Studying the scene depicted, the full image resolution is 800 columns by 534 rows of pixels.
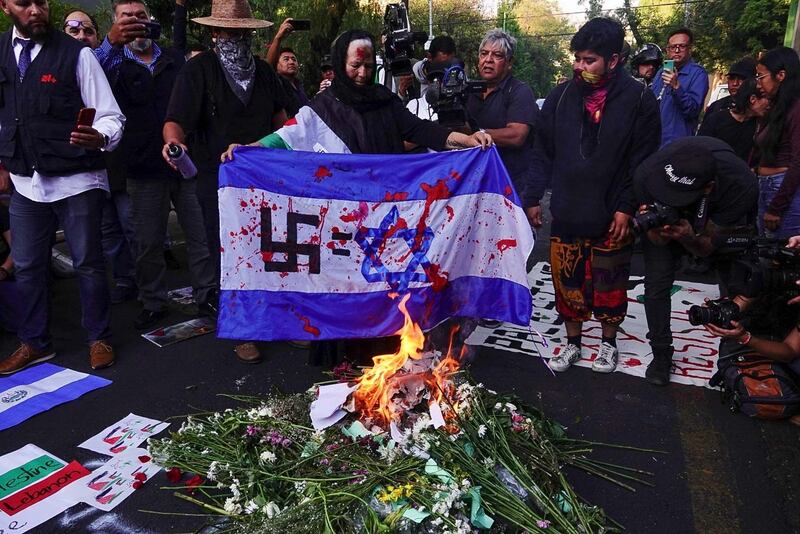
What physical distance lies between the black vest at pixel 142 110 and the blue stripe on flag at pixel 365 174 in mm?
1646

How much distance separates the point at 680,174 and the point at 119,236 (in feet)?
14.6

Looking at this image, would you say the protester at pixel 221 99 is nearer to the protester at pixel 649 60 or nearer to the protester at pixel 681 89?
the protester at pixel 681 89

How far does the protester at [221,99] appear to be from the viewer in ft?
12.3

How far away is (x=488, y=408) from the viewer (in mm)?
2803

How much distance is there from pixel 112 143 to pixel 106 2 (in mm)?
11325

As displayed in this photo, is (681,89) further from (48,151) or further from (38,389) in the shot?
(38,389)

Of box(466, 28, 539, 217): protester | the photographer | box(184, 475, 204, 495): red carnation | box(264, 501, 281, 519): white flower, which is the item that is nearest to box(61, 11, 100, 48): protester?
box(466, 28, 539, 217): protester

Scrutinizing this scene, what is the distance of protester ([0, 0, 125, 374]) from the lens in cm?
357

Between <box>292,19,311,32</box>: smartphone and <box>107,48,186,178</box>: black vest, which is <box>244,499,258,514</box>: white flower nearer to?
<box>107,48,186,178</box>: black vest

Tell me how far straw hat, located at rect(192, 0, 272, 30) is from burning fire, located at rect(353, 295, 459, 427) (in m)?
2.40

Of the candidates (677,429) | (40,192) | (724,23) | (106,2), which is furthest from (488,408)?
(724,23)

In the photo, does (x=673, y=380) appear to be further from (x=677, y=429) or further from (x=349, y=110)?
(x=349, y=110)

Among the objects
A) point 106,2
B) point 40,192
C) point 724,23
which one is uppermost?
point 724,23

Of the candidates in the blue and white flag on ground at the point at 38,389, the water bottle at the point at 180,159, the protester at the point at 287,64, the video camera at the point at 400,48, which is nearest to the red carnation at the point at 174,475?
the blue and white flag on ground at the point at 38,389
